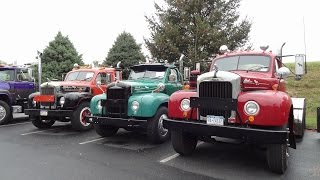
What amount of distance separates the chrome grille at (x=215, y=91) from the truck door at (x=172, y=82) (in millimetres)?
3240

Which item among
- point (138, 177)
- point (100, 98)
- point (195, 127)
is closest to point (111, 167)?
point (138, 177)

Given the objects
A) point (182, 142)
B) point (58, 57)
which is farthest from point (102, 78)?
point (58, 57)

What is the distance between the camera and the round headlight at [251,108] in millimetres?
5304

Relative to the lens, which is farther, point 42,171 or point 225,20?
point 225,20

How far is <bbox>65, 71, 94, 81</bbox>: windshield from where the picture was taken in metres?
11.3

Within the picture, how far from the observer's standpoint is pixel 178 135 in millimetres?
6465

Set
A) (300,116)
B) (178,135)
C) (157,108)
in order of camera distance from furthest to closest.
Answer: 1. (300,116)
2. (157,108)
3. (178,135)

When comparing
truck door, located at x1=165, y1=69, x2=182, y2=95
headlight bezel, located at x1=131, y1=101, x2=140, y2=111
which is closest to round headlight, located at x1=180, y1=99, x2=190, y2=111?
headlight bezel, located at x1=131, y1=101, x2=140, y2=111

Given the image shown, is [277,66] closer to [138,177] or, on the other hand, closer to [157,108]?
[157,108]

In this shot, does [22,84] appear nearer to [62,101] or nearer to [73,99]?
[62,101]

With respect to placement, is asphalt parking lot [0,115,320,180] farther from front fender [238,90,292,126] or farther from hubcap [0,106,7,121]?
hubcap [0,106,7,121]

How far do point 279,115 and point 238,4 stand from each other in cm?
1478

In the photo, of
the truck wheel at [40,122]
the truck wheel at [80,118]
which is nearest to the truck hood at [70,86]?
the truck wheel at [80,118]

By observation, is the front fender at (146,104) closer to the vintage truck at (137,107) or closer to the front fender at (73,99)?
the vintage truck at (137,107)
